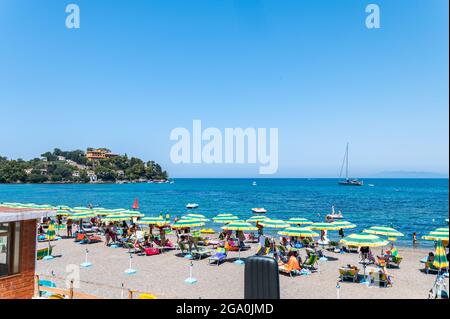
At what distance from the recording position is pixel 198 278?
13984mm

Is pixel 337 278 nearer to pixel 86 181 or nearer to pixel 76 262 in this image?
pixel 76 262

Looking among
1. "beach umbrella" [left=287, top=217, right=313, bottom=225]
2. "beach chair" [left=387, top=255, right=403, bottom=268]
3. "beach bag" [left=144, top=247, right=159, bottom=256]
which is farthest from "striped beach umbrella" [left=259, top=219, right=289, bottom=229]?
"beach bag" [left=144, top=247, right=159, bottom=256]

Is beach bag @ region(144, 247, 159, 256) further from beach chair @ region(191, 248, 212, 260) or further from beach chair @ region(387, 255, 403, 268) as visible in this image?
beach chair @ region(387, 255, 403, 268)

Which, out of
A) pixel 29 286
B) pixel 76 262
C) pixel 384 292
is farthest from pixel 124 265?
pixel 384 292

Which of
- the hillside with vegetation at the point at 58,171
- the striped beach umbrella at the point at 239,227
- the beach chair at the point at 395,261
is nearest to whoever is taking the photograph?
the beach chair at the point at 395,261

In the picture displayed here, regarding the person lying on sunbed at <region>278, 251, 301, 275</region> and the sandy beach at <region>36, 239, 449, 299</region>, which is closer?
the sandy beach at <region>36, 239, 449, 299</region>

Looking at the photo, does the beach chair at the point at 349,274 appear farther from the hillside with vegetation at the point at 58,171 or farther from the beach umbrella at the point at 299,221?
the hillside with vegetation at the point at 58,171

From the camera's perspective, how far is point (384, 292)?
12.4m

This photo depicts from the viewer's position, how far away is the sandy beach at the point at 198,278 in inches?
474

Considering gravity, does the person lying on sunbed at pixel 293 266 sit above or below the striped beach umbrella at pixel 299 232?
below

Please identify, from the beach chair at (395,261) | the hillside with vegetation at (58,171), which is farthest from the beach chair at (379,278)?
the hillside with vegetation at (58,171)

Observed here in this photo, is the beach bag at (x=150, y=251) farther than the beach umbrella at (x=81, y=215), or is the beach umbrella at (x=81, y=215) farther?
the beach umbrella at (x=81, y=215)

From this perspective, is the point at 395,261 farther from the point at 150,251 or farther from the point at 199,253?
the point at 150,251

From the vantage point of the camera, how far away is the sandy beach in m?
12.0
